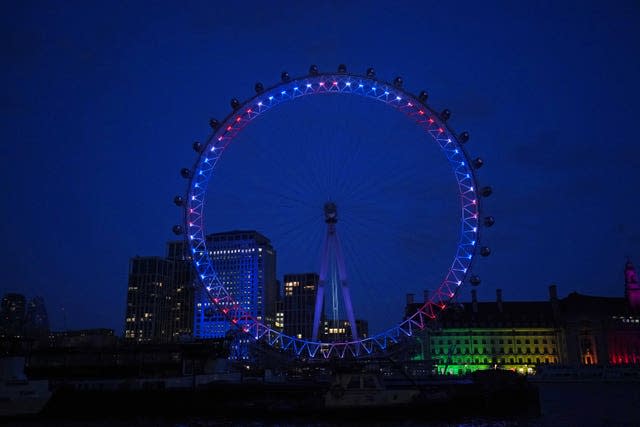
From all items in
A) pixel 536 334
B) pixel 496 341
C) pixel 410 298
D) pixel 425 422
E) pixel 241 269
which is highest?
pixel 241 269

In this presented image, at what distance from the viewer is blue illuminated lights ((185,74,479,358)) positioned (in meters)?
49.2

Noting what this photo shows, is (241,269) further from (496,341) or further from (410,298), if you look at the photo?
(496,341)

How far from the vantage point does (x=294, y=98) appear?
51.0 m

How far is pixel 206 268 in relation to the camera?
50.9 meters

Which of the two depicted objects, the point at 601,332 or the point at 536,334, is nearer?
the point at 601,332

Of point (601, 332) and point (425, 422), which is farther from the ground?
point (601, 332)

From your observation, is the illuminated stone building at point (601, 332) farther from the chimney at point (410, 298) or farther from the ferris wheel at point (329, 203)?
the ferris wheel at point (329, 203)

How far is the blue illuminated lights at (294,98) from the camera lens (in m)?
49.2

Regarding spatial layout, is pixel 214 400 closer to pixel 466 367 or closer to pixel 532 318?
pixel 466 367

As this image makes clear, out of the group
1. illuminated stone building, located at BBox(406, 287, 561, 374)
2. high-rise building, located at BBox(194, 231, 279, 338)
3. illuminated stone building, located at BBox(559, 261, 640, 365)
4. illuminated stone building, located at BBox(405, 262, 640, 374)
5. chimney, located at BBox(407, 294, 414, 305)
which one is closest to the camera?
illuminated stone building, located at BBox(559, 261, 640, 365)

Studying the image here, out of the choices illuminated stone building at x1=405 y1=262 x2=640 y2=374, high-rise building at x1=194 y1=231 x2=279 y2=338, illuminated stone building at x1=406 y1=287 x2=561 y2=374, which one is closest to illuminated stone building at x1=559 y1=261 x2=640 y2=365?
illuminated stone building at x1=405 y1=262 x2=640 y2=374

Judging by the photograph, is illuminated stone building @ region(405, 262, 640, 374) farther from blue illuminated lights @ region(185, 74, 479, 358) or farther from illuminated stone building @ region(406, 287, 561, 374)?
blue illuminated lights @ region(185, 74, 479, 358)

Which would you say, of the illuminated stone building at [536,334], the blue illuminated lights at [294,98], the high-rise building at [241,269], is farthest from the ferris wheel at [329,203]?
the high-rise building at [241,269]

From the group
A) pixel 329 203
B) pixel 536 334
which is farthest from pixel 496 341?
pixel 329 203
